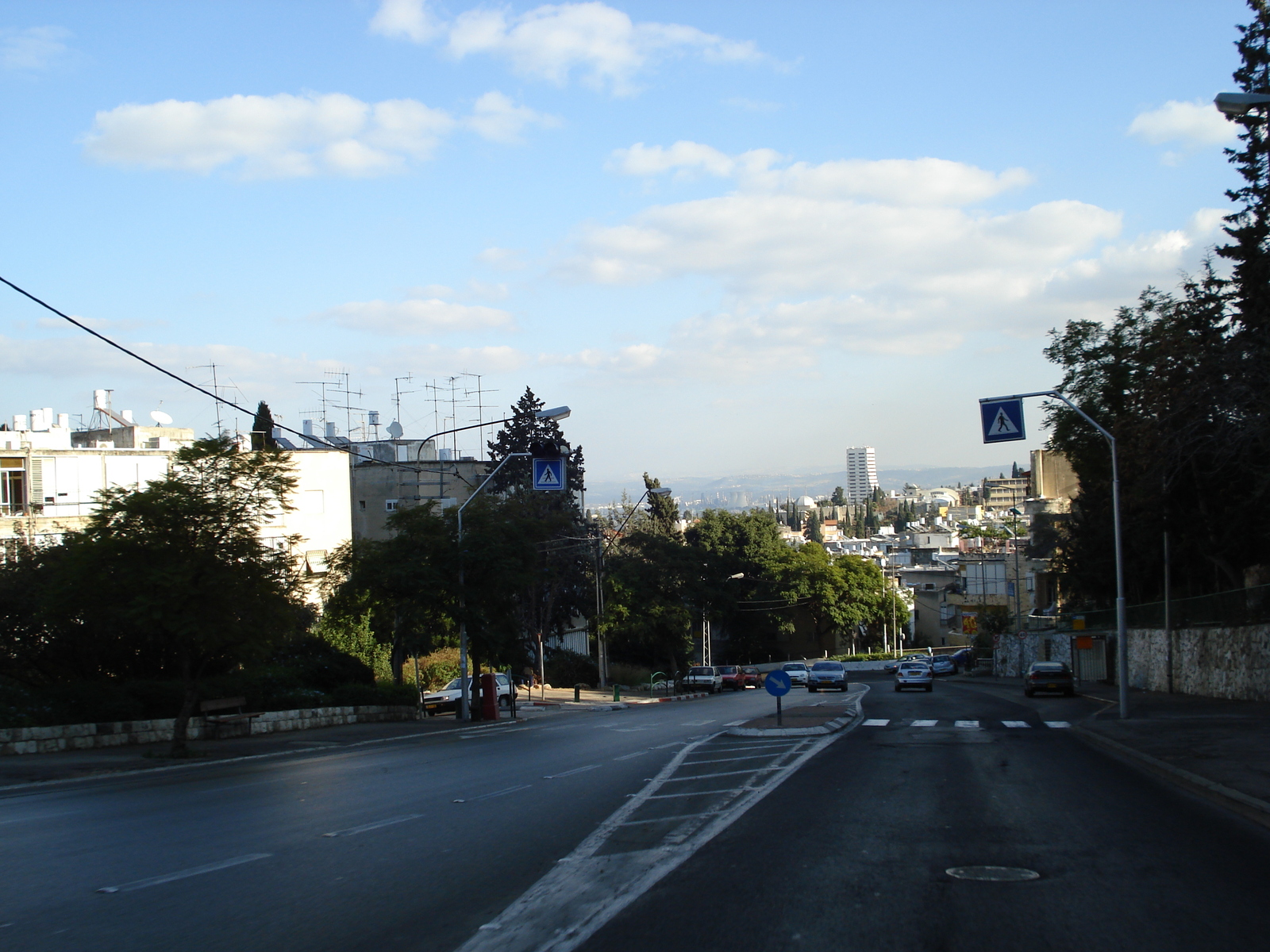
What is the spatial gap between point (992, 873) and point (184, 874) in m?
6.30

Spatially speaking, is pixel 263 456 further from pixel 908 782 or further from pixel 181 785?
pixel 908 782

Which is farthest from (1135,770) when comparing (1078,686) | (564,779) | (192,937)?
(1078,686)

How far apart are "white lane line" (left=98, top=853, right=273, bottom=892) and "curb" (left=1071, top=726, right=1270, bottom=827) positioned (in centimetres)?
958

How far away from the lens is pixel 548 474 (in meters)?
30.5

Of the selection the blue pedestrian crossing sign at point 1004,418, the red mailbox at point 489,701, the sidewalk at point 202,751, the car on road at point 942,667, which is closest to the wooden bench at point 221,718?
the sidewalk at point 202,751

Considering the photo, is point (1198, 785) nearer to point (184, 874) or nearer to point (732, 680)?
point (184, 874)

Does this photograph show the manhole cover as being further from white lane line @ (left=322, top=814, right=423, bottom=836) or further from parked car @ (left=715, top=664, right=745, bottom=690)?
parked car @ (left=715, top=664, right=745, bottom=690)

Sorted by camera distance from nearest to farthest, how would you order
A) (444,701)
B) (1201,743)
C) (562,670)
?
(1201,743)
(444,701)
(562,670)

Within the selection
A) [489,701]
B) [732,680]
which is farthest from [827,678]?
[732,680]

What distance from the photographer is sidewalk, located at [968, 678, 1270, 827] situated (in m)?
13.0

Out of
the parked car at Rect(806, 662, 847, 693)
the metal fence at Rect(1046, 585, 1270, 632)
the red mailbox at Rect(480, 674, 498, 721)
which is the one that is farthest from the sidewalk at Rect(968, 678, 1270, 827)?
the red mailbox at Rect(480, 674, 498, 721)

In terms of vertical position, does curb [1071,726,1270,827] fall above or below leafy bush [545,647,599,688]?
above

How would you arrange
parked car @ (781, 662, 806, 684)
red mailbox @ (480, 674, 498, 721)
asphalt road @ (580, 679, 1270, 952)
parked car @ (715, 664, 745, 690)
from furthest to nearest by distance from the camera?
1. parked car @ (715, 664, 745, 690)
2. parked car @ (781, 662, 806, 684)
3. red mailbox @ (480, 674, 498, 721)
4. asphalt road @ (580, 679, 1270, 952)

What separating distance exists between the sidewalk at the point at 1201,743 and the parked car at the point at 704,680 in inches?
1402
